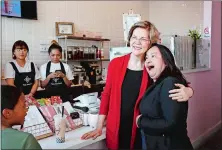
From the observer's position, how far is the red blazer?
54.7 inches

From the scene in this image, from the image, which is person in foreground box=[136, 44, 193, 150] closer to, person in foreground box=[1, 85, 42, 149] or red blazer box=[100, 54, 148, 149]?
red blazer box=[100, 54, 148, 149]

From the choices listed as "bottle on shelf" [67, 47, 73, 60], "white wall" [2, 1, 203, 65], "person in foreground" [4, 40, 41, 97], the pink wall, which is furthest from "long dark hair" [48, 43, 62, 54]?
the pink wall

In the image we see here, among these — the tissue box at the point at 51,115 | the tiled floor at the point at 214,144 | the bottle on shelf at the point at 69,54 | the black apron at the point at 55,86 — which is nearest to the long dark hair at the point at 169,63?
the tissue box at the point at 51,115

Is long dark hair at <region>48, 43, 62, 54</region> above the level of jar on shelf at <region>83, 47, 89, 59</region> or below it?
above

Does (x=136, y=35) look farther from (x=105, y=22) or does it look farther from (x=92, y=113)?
(x=105, y=22)

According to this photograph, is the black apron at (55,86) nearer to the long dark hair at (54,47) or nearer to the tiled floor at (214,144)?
the long dark hair at (54,47)

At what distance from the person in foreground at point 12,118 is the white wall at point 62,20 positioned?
97.0 inches

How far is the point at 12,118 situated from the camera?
3.06 ft

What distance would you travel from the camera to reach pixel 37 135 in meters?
1.25

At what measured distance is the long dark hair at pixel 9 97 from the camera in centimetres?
93

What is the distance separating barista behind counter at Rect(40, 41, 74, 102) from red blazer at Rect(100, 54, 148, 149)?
179 centimetres

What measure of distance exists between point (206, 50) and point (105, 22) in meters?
2.19

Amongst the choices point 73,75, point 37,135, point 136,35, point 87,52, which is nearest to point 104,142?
point 37,135

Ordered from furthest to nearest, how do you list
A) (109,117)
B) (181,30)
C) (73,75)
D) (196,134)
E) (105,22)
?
1. (181,30)
2. (105,22)
3. (73,75)
4. (196,134)
5. (109,117)
